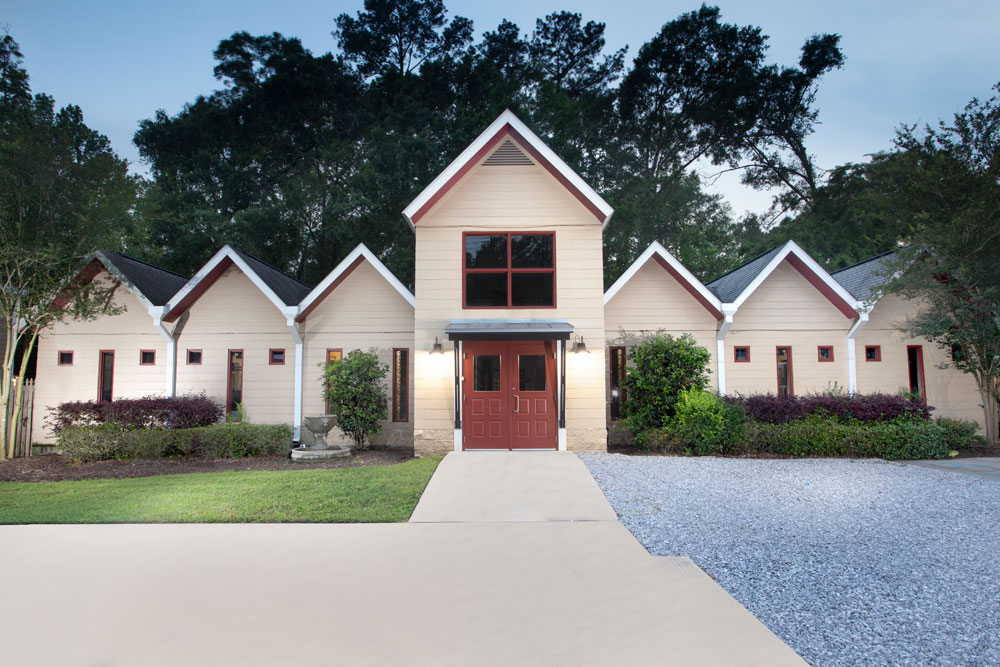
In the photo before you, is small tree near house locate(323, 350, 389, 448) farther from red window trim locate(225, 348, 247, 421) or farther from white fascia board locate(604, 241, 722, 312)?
white fascia board locate(604, 241, 722, 312)

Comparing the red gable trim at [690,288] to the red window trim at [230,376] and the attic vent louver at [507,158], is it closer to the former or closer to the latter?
the attic vent louver at [507,158]

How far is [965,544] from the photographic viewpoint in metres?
6.10

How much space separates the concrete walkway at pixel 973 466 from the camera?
996 centimetres

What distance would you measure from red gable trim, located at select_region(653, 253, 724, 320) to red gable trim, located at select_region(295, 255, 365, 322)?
8.00 m

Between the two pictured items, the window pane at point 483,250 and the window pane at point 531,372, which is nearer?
the window pane at point 531,372

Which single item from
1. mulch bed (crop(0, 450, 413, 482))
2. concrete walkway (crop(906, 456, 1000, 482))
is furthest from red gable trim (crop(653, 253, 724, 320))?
mulch bed (crop(0, 450, 413, 482))

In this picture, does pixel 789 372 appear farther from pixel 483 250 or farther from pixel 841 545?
pixel 841 545

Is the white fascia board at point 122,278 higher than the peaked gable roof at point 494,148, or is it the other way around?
the peaked gable roof at point 494,148

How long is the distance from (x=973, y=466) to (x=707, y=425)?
5.05 metres

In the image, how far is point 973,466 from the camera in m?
10.8

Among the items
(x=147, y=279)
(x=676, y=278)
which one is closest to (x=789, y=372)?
(x=676, y=278)

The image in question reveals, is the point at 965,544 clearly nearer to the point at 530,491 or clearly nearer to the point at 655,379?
the point at 530,491

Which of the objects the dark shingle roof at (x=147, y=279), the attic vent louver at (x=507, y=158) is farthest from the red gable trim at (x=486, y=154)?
the dark shingle roof at (x=147, y=279)

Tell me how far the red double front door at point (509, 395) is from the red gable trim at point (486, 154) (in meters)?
3.21
